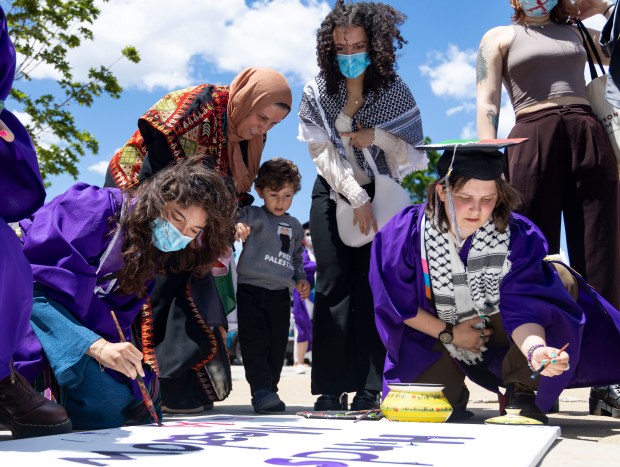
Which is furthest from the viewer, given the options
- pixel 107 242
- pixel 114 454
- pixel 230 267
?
pixel 230 267

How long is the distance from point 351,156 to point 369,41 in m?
0.58

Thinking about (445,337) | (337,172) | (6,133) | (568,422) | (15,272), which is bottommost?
(568,422)

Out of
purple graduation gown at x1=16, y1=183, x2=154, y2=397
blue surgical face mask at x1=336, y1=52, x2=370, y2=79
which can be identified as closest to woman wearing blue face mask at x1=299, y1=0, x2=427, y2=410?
blue surgical face mask at x1=336, y1=52, x2=370, y2=79

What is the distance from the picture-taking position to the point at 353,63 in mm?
3875

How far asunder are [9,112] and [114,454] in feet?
3.61

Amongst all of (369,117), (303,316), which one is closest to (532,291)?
(369,117)

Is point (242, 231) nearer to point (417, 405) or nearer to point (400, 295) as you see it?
point (400, 295)

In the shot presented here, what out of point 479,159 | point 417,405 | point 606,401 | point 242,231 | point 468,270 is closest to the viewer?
point 417,405

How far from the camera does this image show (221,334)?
13.3 ft

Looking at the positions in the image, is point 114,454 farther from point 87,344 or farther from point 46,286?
point 46,286

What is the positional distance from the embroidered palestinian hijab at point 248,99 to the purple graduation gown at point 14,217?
61.4 inches

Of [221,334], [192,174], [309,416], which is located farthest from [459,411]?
[192,174]

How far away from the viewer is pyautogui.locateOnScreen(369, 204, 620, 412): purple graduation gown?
300 cm

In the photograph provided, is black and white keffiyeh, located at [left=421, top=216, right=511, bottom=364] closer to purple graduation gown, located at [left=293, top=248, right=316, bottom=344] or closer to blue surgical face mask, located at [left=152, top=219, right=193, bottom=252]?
blue surgical face mask, located at [left=152, top=219, right=193, bottom=252]
